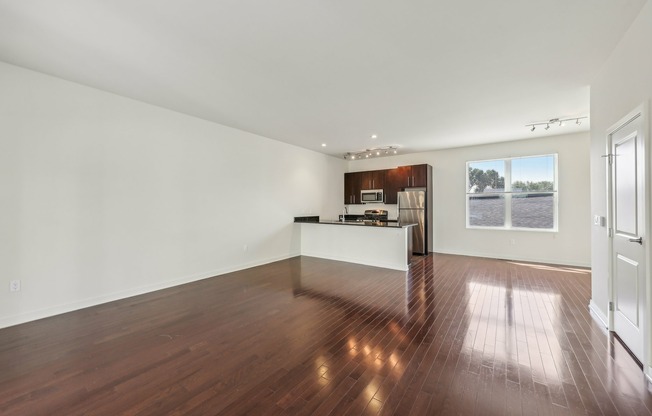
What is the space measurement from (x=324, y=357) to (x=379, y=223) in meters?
4.14

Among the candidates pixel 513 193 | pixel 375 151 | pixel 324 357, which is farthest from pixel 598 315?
pixel 375 151

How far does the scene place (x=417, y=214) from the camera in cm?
709

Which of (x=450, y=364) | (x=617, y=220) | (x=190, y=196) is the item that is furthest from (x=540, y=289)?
(x=190, y=196)

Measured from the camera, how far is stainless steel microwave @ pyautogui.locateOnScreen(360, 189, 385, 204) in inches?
314

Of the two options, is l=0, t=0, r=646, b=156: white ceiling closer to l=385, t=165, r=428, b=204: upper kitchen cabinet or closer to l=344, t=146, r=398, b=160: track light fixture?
l=344, t=146, r=398, b=160: track light fixture

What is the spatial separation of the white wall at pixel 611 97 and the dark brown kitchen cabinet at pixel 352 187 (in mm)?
5634

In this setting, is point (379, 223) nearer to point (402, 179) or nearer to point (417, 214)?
point (417, 214)

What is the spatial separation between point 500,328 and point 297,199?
5.07m

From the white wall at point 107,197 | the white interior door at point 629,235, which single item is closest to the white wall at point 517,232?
the white interior door at point 629,235

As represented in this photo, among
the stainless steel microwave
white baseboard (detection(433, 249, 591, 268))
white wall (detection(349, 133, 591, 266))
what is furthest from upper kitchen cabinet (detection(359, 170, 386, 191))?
white baseboard (detection(433, 249, 591, 268))

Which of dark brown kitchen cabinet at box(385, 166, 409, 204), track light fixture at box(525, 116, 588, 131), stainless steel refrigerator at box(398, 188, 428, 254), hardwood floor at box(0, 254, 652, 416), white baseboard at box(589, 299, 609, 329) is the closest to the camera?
hardwood floor at box(0, 254, 652, 416)

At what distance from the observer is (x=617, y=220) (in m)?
2.64

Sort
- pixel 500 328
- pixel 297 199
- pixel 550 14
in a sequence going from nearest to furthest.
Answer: pixel 550 14 → pixel 500 328 → pixel 297 199

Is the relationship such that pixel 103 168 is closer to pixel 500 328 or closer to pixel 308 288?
pixel 308 288
